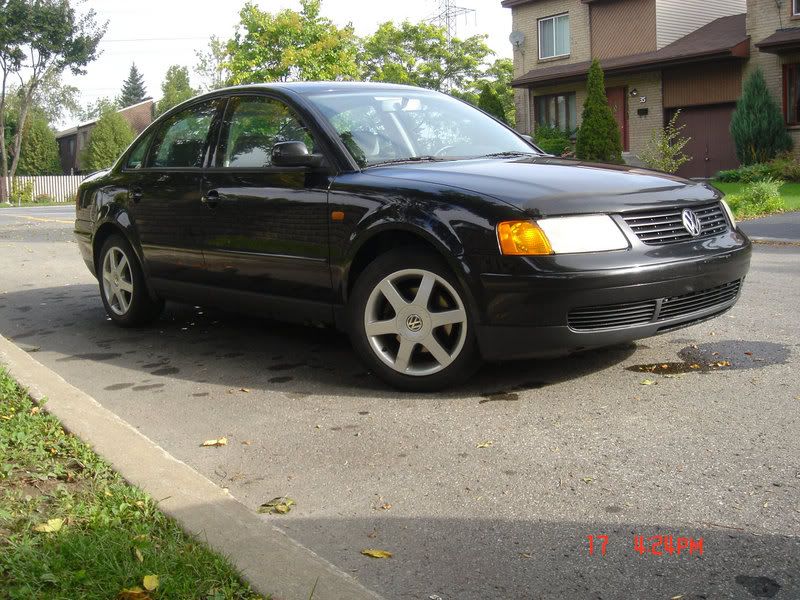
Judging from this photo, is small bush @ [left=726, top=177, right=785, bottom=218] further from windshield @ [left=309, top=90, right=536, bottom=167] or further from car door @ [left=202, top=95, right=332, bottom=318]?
car door @ [left=202, top=95, right=332, bottom=318]

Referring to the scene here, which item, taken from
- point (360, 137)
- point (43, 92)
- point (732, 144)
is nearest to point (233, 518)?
point (360, 137)

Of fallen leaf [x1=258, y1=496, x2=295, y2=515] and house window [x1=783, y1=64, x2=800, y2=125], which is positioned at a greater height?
house window [x1=783, y1=64, x2=800, y2=125]

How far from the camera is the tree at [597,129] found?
27.8m

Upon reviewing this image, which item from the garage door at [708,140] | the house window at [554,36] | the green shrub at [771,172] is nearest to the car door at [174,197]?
the green shrub at [771,172]

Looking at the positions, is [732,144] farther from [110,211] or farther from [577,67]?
[110,211]

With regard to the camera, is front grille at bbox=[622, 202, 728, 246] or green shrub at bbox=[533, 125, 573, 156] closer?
front grille at bbox=[622, 202, 728, 246]

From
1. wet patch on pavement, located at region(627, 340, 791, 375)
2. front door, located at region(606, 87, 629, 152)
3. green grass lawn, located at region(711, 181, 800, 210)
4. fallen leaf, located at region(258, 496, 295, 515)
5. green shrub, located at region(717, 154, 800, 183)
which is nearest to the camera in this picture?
fallen leaf, located at region(258, 496, 295, 515)

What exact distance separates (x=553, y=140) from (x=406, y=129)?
28.6m

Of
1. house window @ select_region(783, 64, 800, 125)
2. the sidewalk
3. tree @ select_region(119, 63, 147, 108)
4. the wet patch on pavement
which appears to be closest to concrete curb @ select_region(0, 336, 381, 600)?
the wet patch on pavement

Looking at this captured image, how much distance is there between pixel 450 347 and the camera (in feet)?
16.1

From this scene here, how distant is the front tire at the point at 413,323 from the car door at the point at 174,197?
1581mm

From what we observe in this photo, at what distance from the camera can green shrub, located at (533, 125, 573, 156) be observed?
108ft

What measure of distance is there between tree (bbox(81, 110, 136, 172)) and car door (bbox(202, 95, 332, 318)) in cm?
5542

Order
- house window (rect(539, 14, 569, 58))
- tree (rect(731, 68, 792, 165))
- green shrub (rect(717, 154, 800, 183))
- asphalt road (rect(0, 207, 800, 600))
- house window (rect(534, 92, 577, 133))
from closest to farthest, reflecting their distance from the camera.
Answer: asphalt road (rect(0, 207, 800, 600))
green shrub (rect(717, 154, 800, 183))
tree (rect(731, 68, 792, 165))
house window (rect(534, 92, 577, 133))
house window (rect(539, 14, 569, 58))
